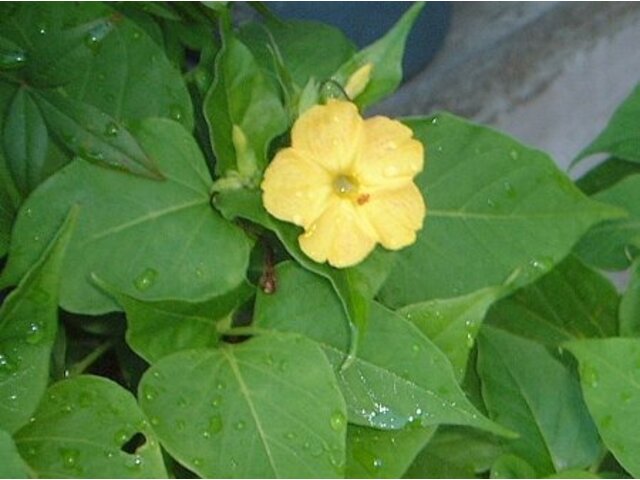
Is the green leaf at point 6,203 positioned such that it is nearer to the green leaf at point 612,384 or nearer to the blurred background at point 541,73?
the green leaf at point 612,384

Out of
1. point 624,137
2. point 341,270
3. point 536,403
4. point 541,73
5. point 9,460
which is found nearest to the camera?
point 9,460

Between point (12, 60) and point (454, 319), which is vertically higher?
point (12, 60)

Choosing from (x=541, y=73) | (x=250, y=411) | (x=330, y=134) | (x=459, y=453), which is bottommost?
(x=541, y=73)

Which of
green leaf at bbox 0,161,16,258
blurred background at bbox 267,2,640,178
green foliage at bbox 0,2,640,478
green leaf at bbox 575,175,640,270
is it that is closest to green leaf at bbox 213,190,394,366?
green foliage at bbox 0,2,640,478

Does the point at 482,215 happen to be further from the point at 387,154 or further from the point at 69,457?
the point at 69,457

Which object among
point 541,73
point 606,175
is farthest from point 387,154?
point 541,73

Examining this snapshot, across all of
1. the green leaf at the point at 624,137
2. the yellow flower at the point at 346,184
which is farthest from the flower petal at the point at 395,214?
the green leaf at the point at 624,137

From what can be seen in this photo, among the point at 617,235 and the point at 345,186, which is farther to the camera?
the point at 617,235

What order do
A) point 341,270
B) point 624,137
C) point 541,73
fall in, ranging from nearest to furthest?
point 341,270
point 624,137
point 541,73
